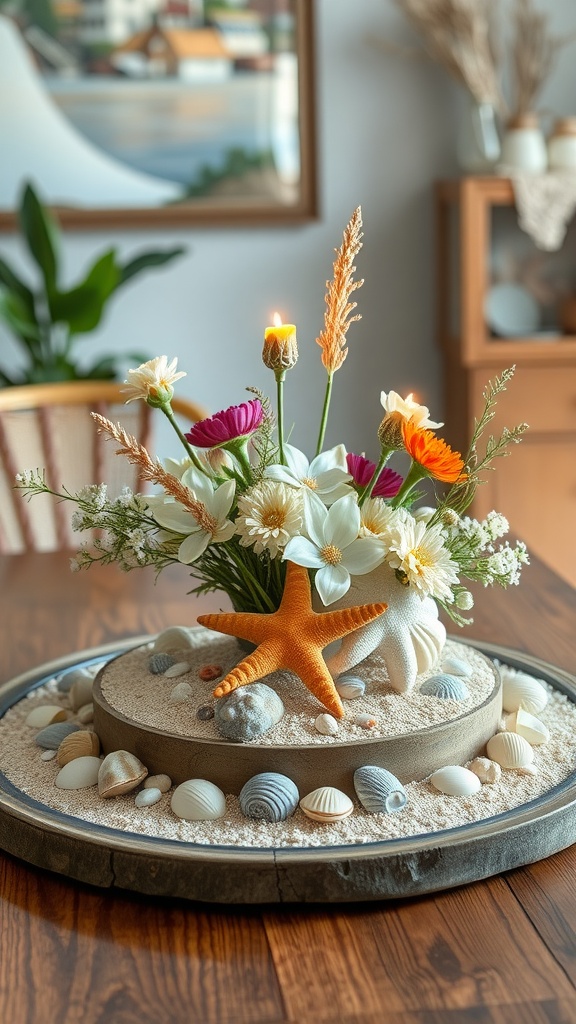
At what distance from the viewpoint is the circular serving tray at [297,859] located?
801 mm

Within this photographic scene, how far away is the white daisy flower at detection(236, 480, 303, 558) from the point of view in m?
0.93

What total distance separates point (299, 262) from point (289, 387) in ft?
1.19

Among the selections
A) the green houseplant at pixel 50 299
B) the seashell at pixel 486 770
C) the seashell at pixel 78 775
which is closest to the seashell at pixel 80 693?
the seashell at pixel 78 775

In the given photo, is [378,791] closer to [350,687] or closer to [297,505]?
[350,687]

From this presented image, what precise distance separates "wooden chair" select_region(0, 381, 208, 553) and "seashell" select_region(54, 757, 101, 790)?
1.17 m

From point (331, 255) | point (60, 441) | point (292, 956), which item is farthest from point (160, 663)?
point (331, 255)

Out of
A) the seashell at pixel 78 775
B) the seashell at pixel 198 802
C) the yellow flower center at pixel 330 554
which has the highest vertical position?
the yellow flower center at pixel 330 554

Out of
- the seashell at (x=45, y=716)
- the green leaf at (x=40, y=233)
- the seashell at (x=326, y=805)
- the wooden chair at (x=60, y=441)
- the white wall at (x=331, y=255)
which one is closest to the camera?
the seashell at (x=326, y=805)

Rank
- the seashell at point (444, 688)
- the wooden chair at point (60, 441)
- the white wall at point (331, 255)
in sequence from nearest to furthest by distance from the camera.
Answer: the seashell at point (444, 688), the wooden chair at point (60, 441), the white wall at point (331, 255)

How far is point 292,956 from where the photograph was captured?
0.75 m

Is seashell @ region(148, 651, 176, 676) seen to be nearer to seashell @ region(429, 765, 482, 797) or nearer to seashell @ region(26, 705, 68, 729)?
seashell @ region(26, 705, 68, 729)

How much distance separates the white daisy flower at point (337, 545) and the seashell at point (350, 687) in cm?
7

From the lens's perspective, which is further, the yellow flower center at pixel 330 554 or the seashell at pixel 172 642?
the seashell at pixel 172 642

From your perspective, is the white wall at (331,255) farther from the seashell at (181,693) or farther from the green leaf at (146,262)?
the seashell at (181,693)
